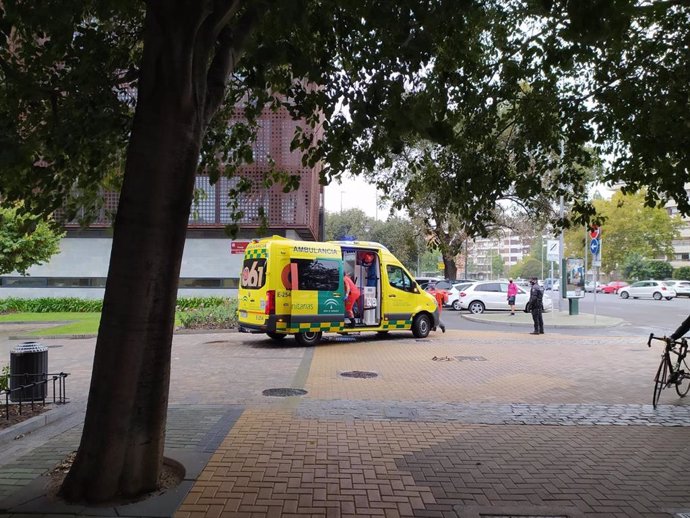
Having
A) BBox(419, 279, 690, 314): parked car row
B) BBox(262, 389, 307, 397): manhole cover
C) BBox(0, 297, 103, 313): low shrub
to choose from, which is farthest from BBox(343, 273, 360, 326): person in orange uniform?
BBox(0, 297, 103, 313): low shrub

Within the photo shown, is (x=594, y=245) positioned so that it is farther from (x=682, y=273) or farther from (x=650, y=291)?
(x=682, y=273)

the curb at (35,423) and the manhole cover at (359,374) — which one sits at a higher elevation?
the curb at (35,423)

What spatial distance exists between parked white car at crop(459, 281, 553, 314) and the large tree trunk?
2581 centimetres

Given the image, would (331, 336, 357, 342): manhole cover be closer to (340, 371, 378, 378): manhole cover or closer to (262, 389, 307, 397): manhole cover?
(340, 371, 378, 378): manhole cover

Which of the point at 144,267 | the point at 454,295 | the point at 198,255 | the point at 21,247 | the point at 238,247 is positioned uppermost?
the point at 238,247

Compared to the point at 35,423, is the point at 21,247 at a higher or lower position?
higher

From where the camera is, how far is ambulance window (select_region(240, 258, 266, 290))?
13.8m

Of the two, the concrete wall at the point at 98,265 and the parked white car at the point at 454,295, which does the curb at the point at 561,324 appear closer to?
the parked white car at the point at 454,295

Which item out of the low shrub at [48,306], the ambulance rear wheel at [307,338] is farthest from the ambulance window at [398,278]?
the low shrub at [48,306]

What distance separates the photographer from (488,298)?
2872 cm

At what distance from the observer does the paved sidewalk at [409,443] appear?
4324 millimetres

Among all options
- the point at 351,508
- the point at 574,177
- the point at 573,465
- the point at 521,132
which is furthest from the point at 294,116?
the point at 573,465

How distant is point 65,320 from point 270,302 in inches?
492

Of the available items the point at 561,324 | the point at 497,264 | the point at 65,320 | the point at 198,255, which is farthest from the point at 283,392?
the point at 497,264
